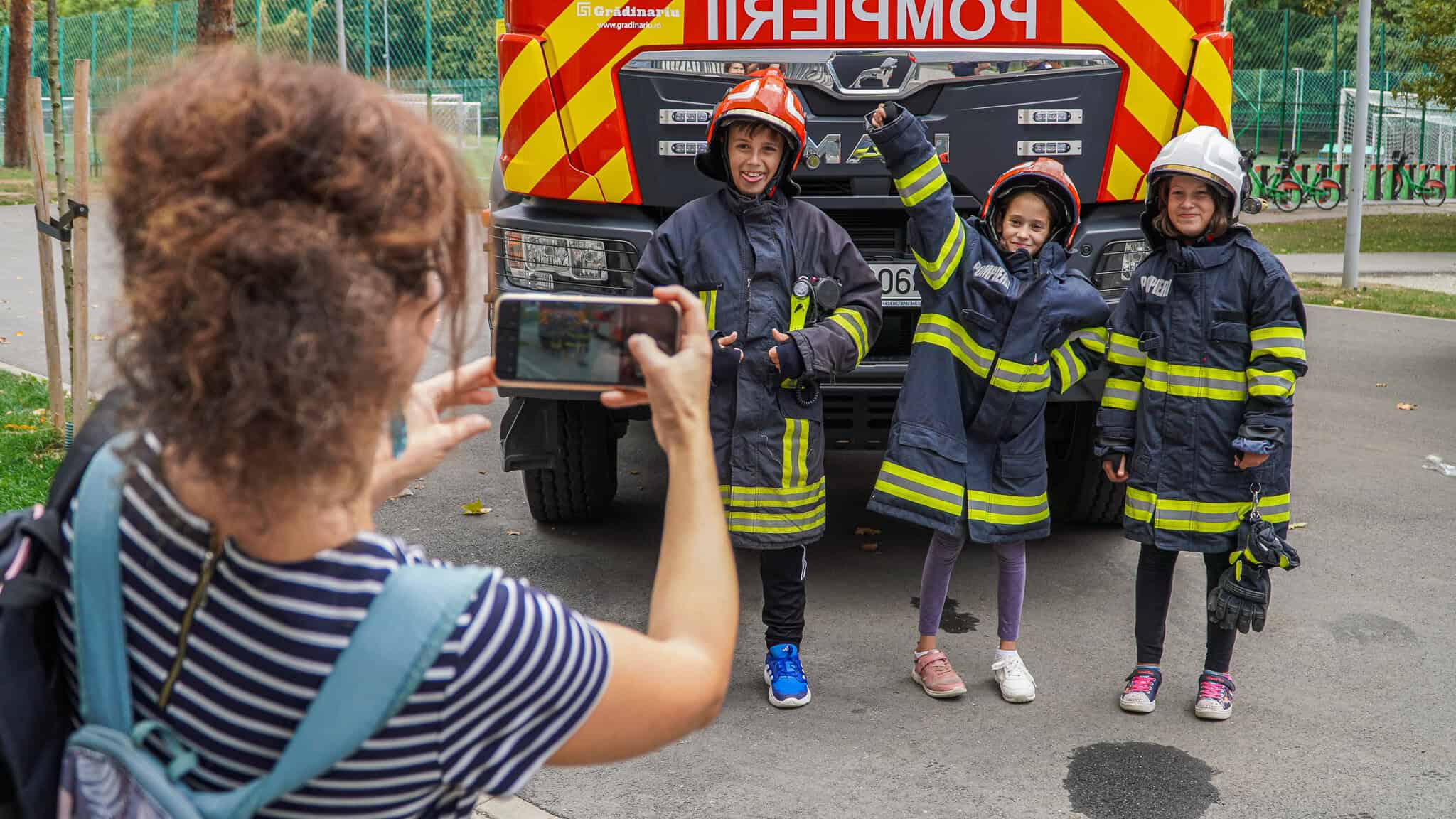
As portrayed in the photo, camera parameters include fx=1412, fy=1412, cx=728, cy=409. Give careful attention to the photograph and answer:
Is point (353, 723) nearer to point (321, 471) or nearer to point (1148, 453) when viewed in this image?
point (321, 471)

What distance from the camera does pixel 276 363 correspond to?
102 centimetres

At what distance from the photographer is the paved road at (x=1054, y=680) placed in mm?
3447

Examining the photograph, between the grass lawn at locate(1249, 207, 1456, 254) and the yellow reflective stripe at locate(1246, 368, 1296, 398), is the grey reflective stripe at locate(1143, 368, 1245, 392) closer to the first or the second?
the yellow reflective stripe at locate(1246, 368, 1296, 398)

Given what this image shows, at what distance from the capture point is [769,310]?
402 cm

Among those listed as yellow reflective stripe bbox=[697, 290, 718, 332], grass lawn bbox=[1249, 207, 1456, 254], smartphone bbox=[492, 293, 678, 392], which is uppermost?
smartphone bbox=[492, 293, 678, 392]

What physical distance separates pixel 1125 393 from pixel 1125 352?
0.12 meters

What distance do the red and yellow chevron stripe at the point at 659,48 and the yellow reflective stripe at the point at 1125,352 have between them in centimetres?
93

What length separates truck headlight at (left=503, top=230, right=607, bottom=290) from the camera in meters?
4.71

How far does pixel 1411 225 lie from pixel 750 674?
19782 millimetres

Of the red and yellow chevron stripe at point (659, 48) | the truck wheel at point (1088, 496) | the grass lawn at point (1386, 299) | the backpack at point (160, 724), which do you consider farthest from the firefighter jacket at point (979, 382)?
the grass lawn at point (1386, 299)

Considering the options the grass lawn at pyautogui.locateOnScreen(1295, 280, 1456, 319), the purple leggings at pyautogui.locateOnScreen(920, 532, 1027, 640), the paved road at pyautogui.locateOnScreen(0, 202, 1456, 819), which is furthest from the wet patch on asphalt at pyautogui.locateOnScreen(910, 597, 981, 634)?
the grass lawn at pyautogui.locateOnScreen(1295, 280, 1456, 319)

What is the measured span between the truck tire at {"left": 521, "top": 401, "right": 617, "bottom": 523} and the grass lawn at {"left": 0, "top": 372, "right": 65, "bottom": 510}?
6.04 ft

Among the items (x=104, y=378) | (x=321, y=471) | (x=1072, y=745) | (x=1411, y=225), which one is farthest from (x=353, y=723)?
(x=1411, y=225)

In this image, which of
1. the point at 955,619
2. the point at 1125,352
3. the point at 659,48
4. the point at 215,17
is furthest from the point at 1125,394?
the point at 215,17
